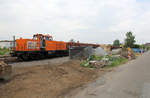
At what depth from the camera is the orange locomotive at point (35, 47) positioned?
13670 millimetres

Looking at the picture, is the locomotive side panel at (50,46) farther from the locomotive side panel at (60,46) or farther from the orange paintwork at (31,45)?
the locomotive side panel at (60,46)

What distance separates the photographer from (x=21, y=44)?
13.8 metres

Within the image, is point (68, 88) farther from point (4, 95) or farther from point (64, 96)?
point (4, 95)

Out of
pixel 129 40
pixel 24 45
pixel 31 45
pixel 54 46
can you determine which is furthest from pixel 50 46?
pixel 129 40

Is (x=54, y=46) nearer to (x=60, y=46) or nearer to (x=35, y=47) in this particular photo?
(x=60, y=46)

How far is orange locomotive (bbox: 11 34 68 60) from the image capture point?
1367 cm

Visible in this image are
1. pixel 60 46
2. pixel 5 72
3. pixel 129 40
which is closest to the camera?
pixel 5 72

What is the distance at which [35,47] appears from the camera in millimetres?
14977

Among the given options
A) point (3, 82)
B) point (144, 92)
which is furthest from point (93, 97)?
point (3, 82)

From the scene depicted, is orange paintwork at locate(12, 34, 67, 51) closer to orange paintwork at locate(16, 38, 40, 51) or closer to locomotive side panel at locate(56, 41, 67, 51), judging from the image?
orange paintwork at locate(16, 38, 40, 51)

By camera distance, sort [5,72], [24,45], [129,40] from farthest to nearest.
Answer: [129,40] → [24,45] → [5,72]

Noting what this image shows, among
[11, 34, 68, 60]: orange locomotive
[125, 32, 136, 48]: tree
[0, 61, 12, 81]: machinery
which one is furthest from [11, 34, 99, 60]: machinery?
[125, 32, 136, 48]: tree

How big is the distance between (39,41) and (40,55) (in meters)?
1.76

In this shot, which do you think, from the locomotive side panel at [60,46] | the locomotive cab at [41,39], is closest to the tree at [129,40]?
the locomotive side panel at [60,46]
